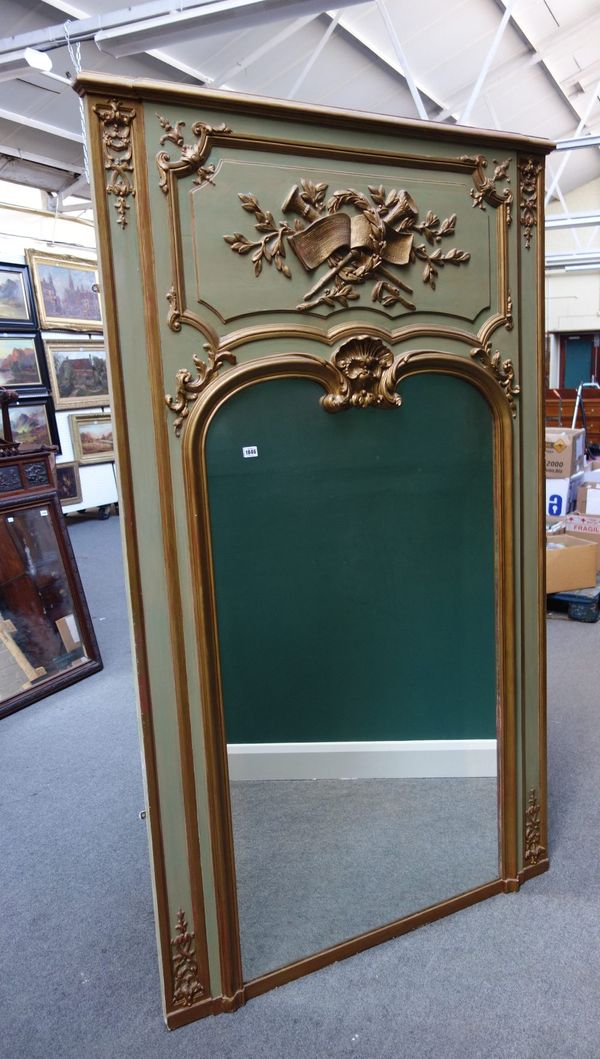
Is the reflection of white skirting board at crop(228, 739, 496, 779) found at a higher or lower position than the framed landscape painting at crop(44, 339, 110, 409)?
lower

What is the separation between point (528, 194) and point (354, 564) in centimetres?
106

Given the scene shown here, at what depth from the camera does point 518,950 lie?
1959mm

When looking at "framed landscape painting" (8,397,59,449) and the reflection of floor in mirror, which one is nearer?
the reflection of floor in mirror

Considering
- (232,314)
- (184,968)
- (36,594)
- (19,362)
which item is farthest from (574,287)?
(184,968)

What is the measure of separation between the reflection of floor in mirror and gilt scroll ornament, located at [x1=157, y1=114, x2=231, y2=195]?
140 centimetres

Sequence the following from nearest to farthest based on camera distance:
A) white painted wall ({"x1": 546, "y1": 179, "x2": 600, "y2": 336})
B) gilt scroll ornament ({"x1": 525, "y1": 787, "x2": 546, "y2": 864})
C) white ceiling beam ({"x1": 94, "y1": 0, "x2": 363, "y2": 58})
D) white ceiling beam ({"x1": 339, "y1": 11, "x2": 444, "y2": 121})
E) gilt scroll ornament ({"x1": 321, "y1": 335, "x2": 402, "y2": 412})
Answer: gilt scroll ornament ({"x1": 321, "y1": 335, "x2": 402, "y2": 412})
gilt scroll ornament ({"x1": 525, "y1": 787, "x2": 546, "y2": 864})
white ceiling beam ({"x1": 94, "y1": 0, "x2": 363, "y2": 58})
white ceiling beam ({"x1": 339, "y1": 11, "x2": 444, "y2": 121})
white painted wall ({"x1": 546, "y1": 179, "x2": 600, "y2": 336})

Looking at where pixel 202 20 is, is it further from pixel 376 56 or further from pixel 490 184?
pixel 376 56

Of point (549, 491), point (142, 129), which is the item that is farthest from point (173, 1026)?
point (549, 491)

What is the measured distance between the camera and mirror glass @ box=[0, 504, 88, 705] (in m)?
3.60

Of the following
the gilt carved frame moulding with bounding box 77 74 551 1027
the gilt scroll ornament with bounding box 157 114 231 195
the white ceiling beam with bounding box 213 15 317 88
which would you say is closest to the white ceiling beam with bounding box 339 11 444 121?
the white ceiling beam with bounding box 213 15 317 88

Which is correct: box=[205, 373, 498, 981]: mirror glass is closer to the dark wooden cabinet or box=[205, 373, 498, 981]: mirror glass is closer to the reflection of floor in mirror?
the reflection of floor in mirror

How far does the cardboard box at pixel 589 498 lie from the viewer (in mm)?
5270

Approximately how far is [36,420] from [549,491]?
15.8 feet

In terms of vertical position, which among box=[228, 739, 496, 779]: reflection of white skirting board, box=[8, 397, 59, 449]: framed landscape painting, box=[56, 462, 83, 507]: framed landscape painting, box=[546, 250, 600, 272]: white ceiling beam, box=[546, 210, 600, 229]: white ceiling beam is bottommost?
box=[228, 739, 496, 779]: reflection of white skirting board
